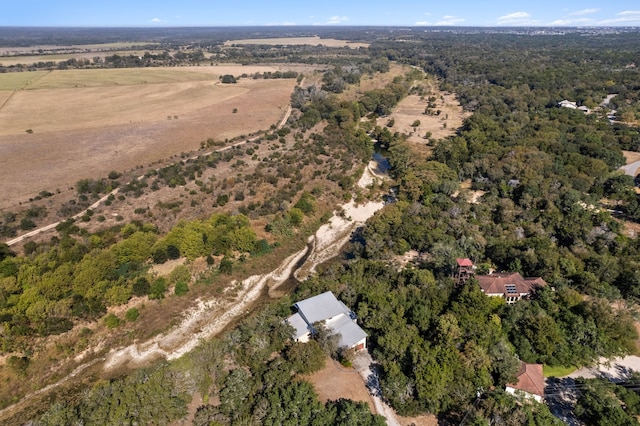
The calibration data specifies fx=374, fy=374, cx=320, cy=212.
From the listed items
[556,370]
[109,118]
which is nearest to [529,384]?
[556,370]

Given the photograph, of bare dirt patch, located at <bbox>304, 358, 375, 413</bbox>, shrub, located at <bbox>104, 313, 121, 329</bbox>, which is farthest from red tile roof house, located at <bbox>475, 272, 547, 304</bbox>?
shrub, located at <bbox>104, 313, 121, 329</bbox>

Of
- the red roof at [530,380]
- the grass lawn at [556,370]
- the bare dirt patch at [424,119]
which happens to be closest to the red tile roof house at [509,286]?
the grass lawn at [556,370]

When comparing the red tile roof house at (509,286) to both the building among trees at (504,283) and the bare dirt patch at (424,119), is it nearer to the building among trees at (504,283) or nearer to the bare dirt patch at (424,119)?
the building among trees at (504,283)

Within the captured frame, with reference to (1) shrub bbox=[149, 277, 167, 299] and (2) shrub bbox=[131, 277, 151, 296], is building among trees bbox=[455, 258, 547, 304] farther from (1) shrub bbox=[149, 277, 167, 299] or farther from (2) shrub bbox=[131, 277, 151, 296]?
(2) shrub bbox=[131, 277, 151, 296]

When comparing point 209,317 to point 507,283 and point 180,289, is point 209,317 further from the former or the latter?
point 507,283

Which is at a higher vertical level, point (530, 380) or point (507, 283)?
point (507, 283)

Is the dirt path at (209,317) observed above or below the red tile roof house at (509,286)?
below

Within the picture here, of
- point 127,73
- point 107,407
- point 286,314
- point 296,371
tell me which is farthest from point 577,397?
point 127,73
